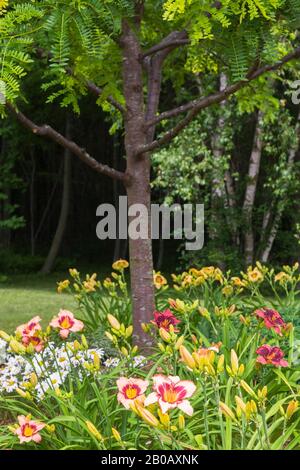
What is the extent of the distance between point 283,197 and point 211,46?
857 centimetres

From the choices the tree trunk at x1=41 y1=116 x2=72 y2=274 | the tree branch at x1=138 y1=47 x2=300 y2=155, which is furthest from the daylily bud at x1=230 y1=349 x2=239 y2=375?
the tree trunk at x1=41 y1=116 x2=72 y2=274

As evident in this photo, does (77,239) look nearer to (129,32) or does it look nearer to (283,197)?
(283,197)

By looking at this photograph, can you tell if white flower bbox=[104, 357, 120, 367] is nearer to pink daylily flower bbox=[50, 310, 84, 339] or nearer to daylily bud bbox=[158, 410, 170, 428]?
pink daylily flower bbox=[50, 310, 84, 339]

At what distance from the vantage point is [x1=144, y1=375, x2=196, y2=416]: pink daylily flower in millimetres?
2227

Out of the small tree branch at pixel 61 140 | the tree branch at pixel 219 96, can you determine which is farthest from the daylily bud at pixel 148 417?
the small tree branch at pixel 61 140

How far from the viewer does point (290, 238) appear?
1341cm

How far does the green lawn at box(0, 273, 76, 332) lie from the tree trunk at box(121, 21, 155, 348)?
3293mm

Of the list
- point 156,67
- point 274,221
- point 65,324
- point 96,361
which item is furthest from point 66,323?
point 274,221

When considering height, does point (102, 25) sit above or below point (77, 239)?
above

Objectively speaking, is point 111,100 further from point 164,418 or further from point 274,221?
point 274,221

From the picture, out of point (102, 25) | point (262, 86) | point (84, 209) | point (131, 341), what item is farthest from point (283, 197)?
point (84, 209)

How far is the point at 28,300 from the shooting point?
37.0ft

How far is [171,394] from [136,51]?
11.3 ft
